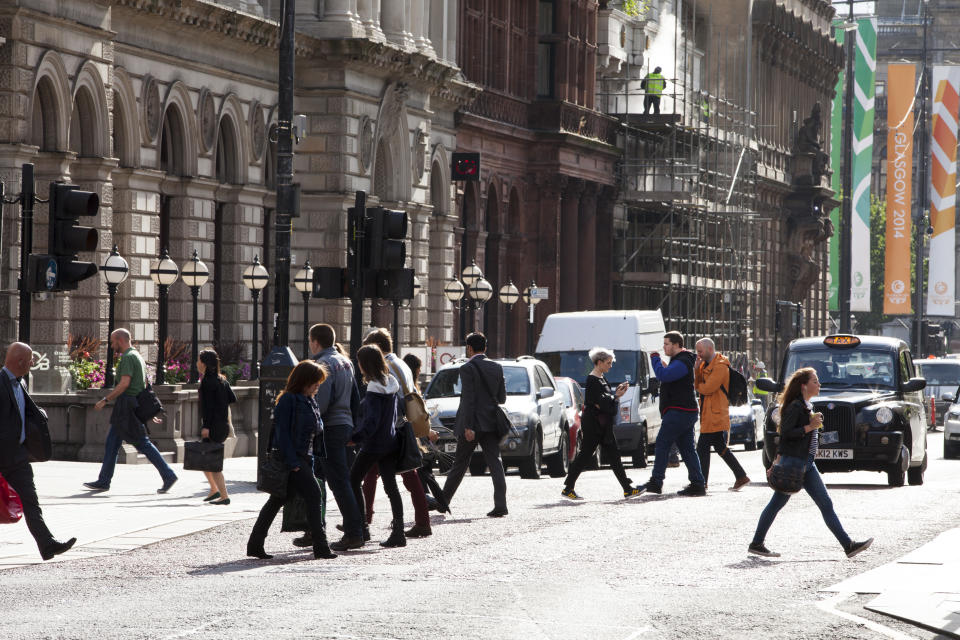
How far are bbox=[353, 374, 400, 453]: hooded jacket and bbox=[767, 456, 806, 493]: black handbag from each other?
123 inches

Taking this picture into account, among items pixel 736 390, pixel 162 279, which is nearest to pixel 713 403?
pixel 736 390

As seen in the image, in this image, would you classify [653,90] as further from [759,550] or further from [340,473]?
[340,473]

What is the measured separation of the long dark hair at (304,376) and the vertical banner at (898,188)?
214 feet

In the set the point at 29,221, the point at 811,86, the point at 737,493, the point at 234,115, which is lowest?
the point at 737,493

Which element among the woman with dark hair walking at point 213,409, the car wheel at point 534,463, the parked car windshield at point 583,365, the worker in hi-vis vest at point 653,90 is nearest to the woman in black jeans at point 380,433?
the woman with dark hair walking at point 213,409

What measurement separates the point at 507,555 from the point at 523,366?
1249 cm

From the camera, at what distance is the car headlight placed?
85.3 ft

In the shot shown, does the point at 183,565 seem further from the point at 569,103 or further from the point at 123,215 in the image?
the point at 569,103

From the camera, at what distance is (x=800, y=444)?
1697 cm

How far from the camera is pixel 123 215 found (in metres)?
34.1

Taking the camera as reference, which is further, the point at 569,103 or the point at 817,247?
the point at 817,247

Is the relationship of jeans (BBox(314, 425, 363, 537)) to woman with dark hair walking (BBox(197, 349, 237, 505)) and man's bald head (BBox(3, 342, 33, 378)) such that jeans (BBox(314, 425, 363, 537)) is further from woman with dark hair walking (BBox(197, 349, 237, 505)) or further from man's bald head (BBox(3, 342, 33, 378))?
woman with dark hair walking (BBox(197, 349, 237, 505))

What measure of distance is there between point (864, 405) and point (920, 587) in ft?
38.5

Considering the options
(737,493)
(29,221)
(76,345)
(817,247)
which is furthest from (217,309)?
(817,247)
